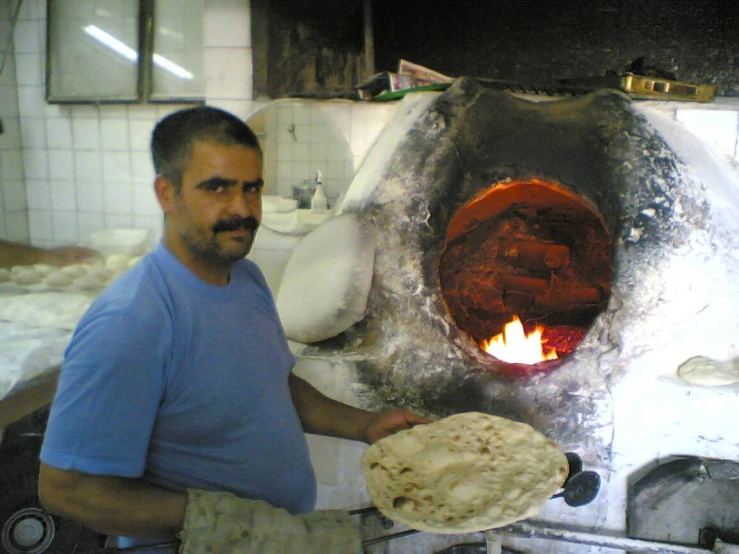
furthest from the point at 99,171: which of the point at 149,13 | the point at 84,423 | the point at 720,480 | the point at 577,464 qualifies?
the point at 720,480

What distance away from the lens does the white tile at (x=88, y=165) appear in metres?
2.58

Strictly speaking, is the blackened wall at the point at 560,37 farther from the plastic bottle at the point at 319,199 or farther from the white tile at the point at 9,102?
the white tile at the point at 9,102

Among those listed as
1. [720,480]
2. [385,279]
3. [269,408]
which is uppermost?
[385,279]

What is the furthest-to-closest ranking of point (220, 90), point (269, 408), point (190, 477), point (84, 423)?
point (220, 90), point (269, 408), point (190, 477), point (84, 423)

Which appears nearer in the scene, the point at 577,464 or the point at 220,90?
the point at 577,464

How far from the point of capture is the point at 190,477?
3.86 ft

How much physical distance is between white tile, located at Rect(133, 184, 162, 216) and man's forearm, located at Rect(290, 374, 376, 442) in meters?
1.40

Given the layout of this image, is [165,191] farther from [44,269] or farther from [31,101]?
[31,101]

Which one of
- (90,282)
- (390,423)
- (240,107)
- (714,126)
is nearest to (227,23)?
(240,107)

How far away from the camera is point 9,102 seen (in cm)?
250

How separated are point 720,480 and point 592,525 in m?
0.37

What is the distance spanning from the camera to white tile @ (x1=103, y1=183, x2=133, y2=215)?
8.52 ft

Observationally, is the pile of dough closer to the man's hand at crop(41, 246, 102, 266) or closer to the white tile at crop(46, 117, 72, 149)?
the man's hand at crop(41, 246, 102, 266)

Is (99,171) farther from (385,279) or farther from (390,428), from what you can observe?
(390,428)
